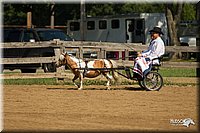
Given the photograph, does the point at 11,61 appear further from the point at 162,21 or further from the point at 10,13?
the point at 10,13

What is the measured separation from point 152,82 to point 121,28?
2614 cm

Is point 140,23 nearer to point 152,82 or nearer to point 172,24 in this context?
point 172,24

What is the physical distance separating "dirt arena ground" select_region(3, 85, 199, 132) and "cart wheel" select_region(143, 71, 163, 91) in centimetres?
25

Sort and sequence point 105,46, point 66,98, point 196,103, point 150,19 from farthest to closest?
point 150,19, point 105,46, point 66,98, point 196,103

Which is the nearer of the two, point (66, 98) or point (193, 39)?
point (66, 98)

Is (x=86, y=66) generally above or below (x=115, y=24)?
below

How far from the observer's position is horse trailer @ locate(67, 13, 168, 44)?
127 ft

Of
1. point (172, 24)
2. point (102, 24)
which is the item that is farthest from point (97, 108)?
point (102, 24)

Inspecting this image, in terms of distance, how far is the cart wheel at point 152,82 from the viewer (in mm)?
14320

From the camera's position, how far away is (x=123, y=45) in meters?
19.4

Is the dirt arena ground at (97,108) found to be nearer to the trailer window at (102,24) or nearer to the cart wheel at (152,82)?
the cart wheel at (152,82)

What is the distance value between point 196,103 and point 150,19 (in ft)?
90.9

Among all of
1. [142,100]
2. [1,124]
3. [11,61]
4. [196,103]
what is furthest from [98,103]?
[11,61]

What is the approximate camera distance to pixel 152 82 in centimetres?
1437
